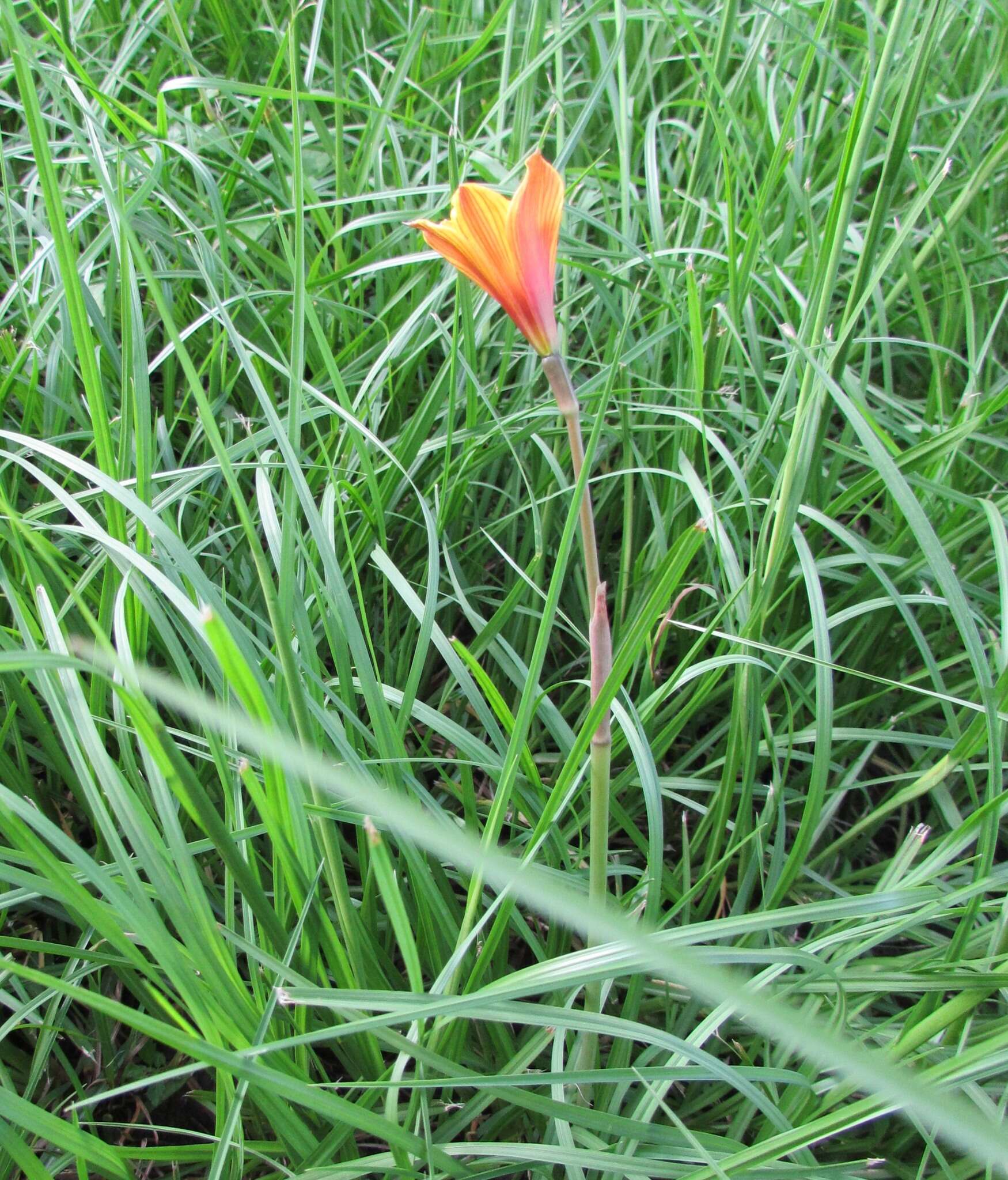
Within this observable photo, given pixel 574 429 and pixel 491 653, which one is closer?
pixel 574 429

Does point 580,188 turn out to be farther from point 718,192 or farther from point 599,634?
point 599,634

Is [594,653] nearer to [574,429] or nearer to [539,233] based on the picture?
[574,429]

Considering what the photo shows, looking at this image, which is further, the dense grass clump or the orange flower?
the dense grass clump

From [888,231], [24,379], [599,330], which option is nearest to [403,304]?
[599,330]

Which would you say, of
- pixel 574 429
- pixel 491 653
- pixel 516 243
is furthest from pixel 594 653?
pixel 491 653

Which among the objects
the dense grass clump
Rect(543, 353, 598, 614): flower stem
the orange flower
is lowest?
the dense grass clump

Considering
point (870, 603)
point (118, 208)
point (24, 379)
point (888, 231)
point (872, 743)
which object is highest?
point (118, 208)

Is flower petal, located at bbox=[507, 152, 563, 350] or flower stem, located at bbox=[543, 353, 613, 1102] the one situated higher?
flower petal, located at bbox=[507, 152, 563, 350]
